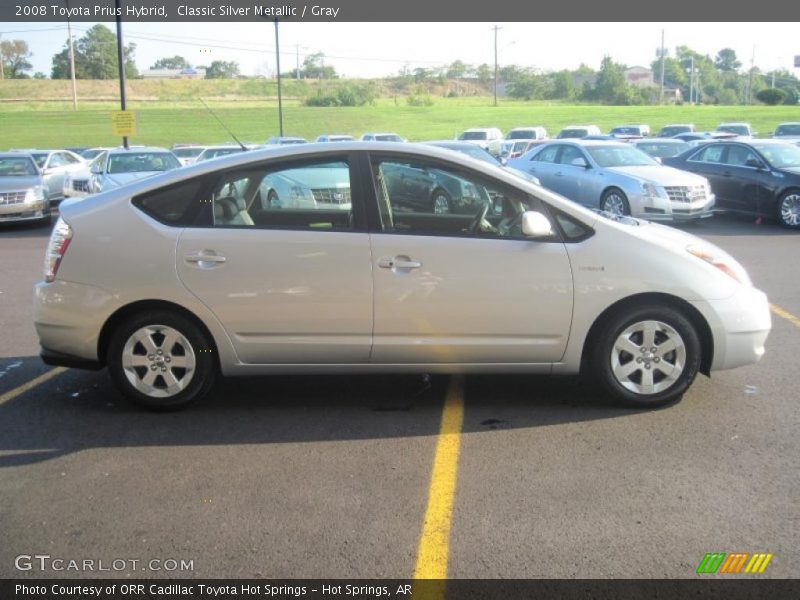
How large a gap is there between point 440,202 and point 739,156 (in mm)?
12761

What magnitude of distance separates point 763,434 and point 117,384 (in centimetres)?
395

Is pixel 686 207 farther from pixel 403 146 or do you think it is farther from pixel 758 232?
pixel 403 146

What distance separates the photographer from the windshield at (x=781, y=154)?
15.0 metres

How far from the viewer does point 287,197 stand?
5.22 meters

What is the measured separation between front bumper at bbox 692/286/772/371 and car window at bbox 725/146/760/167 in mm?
11732

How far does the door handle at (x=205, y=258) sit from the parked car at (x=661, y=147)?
2130 cm

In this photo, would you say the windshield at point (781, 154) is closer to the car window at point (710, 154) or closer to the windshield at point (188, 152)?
the car window at point (710, 154)

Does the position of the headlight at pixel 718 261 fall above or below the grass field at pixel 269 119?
below

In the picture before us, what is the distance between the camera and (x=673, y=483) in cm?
396

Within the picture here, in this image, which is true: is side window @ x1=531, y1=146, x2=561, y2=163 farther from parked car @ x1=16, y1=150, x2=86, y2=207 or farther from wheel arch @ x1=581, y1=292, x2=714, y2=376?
wheel arch @ x1=581, y1=292, x2=714, y2=376

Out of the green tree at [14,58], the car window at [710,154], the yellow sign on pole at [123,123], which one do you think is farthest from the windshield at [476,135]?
the green tree at [14,58]

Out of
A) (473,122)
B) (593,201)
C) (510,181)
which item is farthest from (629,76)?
(510,181)

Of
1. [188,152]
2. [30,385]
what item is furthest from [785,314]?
[188,152]

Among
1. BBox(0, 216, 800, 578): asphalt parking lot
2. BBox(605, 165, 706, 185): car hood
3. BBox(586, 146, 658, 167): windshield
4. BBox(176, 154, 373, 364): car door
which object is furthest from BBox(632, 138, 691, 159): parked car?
BBox(176, 154, 373, 364): car door
